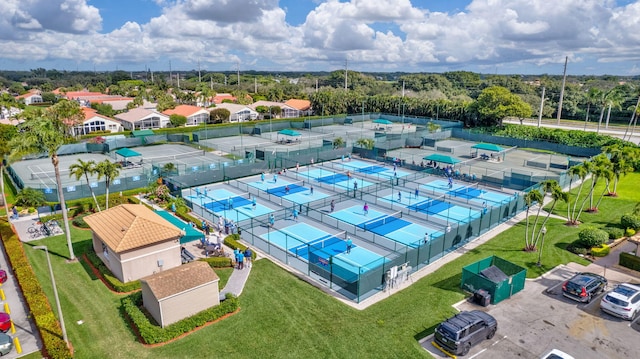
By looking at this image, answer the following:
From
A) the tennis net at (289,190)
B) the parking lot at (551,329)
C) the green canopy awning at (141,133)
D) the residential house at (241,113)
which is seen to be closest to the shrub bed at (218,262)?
the parking lot at (551,329)

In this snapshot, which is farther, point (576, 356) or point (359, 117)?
point (359, 117)

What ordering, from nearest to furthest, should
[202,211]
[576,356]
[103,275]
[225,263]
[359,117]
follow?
[576,356] → [103,275] → [225,263] → [202,211] → [359,117]

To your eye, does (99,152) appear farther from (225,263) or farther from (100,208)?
(225,263)

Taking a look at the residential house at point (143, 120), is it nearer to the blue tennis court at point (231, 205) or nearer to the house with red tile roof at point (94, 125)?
the house with red tile roof at point (94, 125)

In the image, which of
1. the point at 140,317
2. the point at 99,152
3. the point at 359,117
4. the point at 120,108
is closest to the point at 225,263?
the point at 140,317

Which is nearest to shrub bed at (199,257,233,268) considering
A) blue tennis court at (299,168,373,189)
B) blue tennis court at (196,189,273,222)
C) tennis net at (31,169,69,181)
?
blue tennis court at (196,189,273,222)

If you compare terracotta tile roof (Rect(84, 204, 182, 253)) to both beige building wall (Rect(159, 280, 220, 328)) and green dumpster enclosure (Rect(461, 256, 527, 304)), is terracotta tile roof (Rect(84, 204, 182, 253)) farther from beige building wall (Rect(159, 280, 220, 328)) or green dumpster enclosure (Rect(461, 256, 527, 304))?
green dumpster enclosure (Rect(461, 256, 527, 304))

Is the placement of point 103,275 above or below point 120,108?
below

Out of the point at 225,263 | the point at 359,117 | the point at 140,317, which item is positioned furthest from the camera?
the point at 359,117

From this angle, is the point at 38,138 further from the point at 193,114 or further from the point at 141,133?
the point at 193,114
